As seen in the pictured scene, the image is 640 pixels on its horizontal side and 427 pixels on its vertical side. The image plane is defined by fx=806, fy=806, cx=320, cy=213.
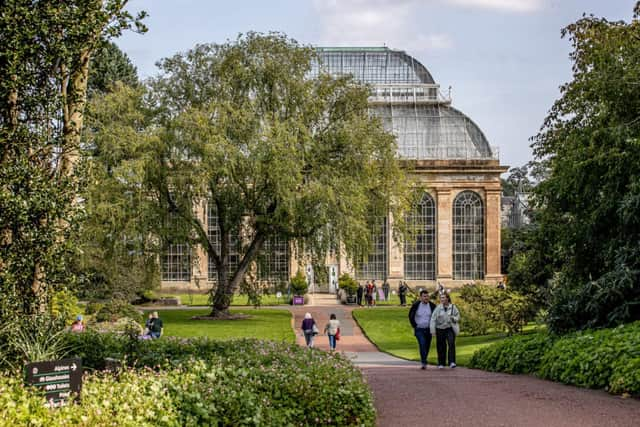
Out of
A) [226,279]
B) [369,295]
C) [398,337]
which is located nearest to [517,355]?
[398,337]

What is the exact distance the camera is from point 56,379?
7930 mm

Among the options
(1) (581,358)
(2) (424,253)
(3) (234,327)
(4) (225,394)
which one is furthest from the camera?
(2) (424,253)

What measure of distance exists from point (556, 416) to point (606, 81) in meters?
10.3

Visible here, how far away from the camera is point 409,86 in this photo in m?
62.4

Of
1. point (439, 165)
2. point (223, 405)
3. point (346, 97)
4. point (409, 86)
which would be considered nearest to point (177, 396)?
point (223, 405)

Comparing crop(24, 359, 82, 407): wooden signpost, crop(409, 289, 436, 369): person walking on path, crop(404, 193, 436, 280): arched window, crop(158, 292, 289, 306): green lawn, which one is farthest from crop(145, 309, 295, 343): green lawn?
crop(404, 193, 436, 280): arched window

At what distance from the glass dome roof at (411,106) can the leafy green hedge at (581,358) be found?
141 ft

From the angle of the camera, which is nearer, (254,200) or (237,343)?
(237,343)

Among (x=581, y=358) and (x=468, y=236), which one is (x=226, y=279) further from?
(x=468, y=236)

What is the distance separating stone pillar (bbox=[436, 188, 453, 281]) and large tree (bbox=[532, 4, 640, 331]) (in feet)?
119

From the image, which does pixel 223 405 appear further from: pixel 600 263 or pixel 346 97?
pixel 346 97

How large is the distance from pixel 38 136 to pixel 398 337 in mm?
20813

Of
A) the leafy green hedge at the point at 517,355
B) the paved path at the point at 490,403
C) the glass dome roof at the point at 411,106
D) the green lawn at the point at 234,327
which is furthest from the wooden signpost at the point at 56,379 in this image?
the glass dome roof at the point at 411,106

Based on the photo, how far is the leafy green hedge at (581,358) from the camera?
451 inches
